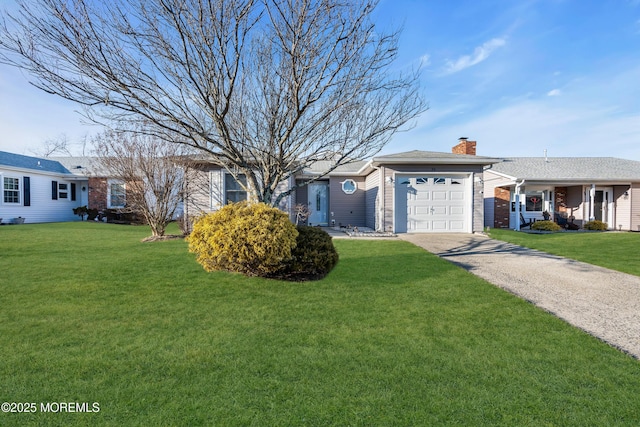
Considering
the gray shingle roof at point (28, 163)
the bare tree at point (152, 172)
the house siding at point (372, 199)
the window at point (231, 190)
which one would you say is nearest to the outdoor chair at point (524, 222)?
the house siding at point (372, 199)

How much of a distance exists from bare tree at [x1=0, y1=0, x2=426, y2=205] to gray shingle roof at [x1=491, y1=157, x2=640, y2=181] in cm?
1336

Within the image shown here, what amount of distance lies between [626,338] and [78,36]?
7.79 m

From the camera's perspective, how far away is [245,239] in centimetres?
541

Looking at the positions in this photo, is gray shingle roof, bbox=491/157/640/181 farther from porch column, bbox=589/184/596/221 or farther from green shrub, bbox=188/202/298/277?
green shrub, bbox=188/202/298/277

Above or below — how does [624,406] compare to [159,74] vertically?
below

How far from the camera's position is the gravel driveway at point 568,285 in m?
3.99

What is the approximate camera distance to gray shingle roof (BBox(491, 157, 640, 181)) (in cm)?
1617

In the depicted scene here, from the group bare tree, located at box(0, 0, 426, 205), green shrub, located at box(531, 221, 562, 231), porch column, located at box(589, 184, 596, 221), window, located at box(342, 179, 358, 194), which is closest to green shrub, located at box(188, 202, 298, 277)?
bare tree, located at box(0, 0, 426, 205)

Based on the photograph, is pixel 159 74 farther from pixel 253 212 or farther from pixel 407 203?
pixel 407 203

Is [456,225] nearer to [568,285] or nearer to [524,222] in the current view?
[524,222]

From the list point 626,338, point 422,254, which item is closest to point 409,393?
point 626,338

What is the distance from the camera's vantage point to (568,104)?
13484mm

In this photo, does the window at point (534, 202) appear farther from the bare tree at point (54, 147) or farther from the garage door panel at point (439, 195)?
the bare tree at point (54, 147)

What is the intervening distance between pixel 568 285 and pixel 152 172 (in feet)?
40.9
